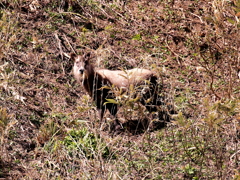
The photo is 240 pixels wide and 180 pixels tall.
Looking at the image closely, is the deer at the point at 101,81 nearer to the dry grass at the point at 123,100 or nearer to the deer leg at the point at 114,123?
the deer leg at the point at 114,123

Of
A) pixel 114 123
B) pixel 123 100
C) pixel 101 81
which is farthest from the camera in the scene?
pixel 101 81

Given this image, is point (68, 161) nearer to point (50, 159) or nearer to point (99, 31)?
point (50, 159)

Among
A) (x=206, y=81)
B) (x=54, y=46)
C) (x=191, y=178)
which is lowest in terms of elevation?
(x=191, y=178)

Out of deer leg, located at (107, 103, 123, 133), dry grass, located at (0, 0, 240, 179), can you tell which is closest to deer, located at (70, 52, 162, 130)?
deer leg, located at (107, 103, 123, 133)

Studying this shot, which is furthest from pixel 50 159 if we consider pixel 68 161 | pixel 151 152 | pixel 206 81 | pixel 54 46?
pixel 206 81

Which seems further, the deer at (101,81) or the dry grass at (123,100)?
the deer at (101,81)

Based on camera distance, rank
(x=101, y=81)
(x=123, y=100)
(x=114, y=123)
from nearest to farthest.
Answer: (x=123, y=100), (x=114, y=123), (x=101, y=81)

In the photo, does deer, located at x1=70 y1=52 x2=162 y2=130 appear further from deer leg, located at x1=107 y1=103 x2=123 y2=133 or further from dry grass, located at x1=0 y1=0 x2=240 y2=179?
dry grass, located at x1=0 y1=0 x2=240 y2=179

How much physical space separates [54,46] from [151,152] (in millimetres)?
4013

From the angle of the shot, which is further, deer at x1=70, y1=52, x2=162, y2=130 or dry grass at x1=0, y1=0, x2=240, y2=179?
deer at x1=70, y1=52, x2=162, y2=130

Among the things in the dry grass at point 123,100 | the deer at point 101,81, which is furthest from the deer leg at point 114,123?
the dry grass at point 123,100

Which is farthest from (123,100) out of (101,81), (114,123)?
(101,81)

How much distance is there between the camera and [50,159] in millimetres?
5883

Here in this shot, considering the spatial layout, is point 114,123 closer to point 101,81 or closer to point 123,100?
point 101,81
